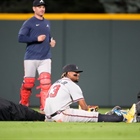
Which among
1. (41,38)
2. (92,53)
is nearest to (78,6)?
(92,53)

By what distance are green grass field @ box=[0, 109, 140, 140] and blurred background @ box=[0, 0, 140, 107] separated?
5645 mm

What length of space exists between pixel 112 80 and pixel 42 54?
313 centimetres

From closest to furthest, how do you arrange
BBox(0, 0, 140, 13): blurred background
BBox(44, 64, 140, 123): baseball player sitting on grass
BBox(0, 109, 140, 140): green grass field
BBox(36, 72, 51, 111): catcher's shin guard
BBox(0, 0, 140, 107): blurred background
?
1. BBox(0, 109, 140, 140): green grass field
2. BBox(44, 64, 140, 123): baseball player sitting on grass
3. BBox(36, 72, 51, 111): catcher's shin guard
4. BBox(0, 0, 140, 107): blurred background
5. BBox(0, 0, 140, 13): blurred background

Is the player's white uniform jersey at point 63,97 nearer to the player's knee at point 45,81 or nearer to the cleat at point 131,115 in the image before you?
the cleat at point 131,115

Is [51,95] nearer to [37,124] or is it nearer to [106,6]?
[37,124]

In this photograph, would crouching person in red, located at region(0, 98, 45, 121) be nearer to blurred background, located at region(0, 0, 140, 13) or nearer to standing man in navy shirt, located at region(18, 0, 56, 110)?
standing man in navy shirt, located at region(18, 0, 56, 110)

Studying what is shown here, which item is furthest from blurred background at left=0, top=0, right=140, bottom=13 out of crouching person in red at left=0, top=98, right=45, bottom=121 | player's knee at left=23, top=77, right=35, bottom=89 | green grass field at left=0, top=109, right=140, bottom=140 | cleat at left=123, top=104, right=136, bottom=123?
green grass field at left=0, top=109, right=140, bottom=140

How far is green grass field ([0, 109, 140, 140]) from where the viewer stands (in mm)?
9797

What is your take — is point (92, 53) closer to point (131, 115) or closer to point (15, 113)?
point (15, 113)

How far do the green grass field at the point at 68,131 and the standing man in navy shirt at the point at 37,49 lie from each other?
301 centimetres

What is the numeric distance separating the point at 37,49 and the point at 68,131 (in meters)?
4.31

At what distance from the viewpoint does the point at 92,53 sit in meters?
17.3

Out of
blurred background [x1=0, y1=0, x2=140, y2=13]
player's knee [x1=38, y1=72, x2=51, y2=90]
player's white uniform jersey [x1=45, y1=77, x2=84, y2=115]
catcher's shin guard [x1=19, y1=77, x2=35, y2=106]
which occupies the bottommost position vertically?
catcher's shin guard [x1=19, y1=77, x2=35, y2=106]

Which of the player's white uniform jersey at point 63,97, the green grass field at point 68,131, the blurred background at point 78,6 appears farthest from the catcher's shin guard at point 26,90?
the blurred background at point 78,6
